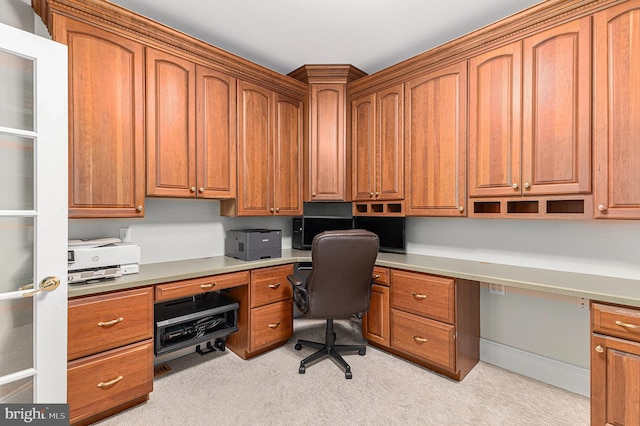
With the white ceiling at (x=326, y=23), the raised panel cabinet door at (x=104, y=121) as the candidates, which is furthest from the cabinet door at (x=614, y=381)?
the raised panel cabinet door at (x=104, y=121)

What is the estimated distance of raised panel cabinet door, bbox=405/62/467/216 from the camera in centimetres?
233

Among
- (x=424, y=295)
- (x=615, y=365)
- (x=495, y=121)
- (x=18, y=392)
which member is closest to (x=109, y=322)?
(x=18, y=392)

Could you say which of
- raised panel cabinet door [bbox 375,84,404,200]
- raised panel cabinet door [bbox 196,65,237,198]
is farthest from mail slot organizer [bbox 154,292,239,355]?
raised panel cabinet door [bbox 375,84,404,200]

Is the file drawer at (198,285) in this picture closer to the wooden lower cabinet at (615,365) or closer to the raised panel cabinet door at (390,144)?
the raised panel cabinet door at (390,144)

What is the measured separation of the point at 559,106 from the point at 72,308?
3.06 metres

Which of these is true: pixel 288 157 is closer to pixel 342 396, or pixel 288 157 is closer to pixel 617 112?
pixel 342 396

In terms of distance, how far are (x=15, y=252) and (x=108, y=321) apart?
583mm

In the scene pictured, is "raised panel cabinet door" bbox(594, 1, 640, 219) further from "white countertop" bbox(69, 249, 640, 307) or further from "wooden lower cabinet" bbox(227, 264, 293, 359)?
"wooden lower cabinet" bbox(227, 264, 293, 359)

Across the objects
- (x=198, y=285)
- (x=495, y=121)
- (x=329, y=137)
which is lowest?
(x=198, y=285)

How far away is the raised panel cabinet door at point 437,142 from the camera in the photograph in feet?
7.64

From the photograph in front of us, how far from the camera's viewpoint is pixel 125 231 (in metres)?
2.27

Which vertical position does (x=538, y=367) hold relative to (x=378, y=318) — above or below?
below

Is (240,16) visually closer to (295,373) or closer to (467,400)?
(295,373)
